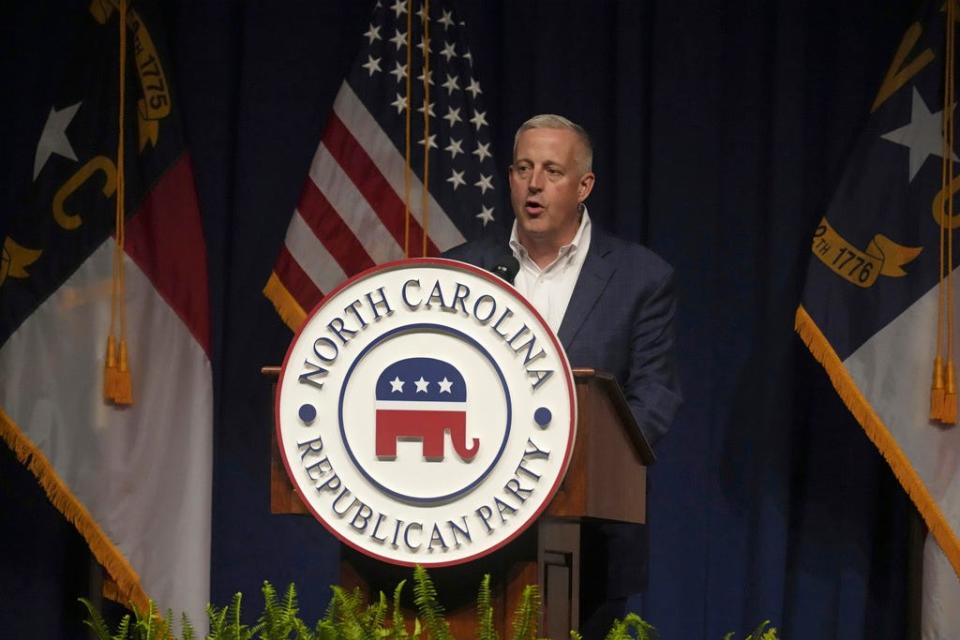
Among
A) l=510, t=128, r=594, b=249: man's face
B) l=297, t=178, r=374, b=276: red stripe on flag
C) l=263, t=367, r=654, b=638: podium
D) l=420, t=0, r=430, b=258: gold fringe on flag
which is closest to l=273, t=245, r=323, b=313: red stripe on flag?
l=297, t=178, r=374, b=276: red stripe on flag

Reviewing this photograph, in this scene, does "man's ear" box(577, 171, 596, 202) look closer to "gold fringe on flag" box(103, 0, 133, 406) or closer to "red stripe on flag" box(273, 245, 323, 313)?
"red stripe on flag" box(273, 245, 323, 313)

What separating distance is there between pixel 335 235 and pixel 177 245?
473 mm

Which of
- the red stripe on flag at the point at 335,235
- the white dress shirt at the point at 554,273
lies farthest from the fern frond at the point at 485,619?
the red stripe on flag at the point at 335,235

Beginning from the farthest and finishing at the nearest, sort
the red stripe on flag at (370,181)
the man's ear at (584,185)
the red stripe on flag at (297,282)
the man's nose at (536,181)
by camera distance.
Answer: the red stripe on flag at (370,181), the red stripe on flag at (297,282), the man's ear at (584,185), the man's nose at (536,181)

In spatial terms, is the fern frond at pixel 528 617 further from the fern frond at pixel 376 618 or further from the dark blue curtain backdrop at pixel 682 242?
the dark blue curtain backdrop at pixel 682 242

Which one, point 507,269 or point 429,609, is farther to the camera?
point 507,269

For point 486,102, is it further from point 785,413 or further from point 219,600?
point 219,600

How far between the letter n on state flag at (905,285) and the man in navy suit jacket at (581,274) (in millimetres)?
1478

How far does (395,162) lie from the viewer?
4535 mm

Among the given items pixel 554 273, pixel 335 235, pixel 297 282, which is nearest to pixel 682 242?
pixel 335 235

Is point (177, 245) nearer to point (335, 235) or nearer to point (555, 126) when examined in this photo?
point (335, 235)

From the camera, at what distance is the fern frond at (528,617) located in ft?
5.94

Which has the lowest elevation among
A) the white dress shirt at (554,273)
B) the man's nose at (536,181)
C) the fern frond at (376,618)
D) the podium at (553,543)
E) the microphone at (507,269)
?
the fern frond at (376,618)

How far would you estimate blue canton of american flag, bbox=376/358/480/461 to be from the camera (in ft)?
6.67
